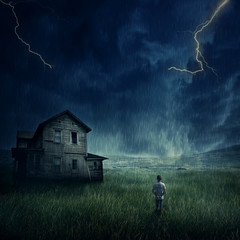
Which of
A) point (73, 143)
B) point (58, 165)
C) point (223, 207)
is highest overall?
point (73, 143)

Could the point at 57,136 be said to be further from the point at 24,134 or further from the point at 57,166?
the point at 24,134

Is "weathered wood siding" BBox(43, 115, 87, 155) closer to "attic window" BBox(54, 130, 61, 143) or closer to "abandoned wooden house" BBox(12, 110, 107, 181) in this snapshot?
"abandoned wooden house" BBox(12, 110, 107, 181)

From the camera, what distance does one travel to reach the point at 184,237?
6184 millimetres

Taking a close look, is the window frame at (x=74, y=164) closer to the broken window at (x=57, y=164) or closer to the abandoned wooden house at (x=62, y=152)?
the abandoned wooden house at (x=62, y=152)

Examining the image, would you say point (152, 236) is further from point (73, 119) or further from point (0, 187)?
point (73, 119)

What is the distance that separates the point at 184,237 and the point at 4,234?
19.4 ft

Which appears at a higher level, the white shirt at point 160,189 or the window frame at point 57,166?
the window frame at point 57,166

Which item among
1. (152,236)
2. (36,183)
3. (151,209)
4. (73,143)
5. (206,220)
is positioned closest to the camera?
(152,236)

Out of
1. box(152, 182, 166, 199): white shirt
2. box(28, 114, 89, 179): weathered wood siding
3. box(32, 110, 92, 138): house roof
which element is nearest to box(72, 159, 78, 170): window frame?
box(28, 114, 89, 179): weathered wood siding

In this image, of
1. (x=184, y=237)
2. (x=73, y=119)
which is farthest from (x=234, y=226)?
(x=73, y=119)

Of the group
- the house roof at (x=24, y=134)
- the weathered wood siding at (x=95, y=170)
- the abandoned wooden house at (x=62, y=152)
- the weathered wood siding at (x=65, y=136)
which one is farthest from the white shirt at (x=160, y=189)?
the house roof at (x=24, y=134)

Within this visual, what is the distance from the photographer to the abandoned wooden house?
2112cm

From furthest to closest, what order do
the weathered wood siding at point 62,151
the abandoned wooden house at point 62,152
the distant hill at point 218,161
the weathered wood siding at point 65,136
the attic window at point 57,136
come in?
the distant hill at point 218,161
the attic window at point 57,136
the weathered wood siding at point 65,136
the weathered wood siding at point 62,151
the abandoned wooden house at point 62,152

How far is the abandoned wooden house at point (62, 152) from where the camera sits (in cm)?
2112
